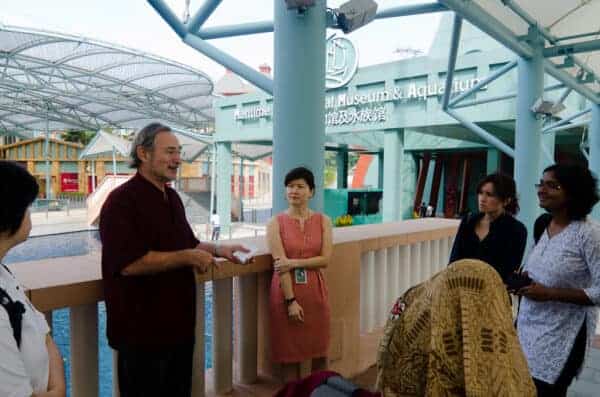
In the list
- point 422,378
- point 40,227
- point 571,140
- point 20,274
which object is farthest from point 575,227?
point 40,227

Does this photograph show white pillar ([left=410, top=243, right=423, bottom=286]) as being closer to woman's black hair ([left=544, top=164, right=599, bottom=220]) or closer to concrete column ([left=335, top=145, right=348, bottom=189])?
woman's black hair ([left=544, top=164, right=599, bottom=220])

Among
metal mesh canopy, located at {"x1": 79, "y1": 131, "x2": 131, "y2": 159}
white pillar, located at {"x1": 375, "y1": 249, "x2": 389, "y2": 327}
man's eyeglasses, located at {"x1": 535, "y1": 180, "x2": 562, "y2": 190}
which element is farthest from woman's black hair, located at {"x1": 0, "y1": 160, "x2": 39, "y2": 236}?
metal mesh canopy, located at {"x1": 79, "y1": 131, "x2": 131, "y2": 159}

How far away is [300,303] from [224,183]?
19.9 metres

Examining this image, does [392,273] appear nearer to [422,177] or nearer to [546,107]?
[546,107]

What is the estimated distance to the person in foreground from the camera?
3.44 ft

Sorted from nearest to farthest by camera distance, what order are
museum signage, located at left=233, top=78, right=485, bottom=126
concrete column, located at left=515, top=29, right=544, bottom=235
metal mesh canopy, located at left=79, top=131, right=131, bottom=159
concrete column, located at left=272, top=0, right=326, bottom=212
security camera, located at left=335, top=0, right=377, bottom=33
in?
1. concrete column, located at left=272, top=0, right=326, bottom=212
2. security camera, located at left=335, top=0, right=377, bottom=33
3. concrete column, located at left=515, top=29, right=544, bottom=235
4. museum signage, located at left=233, top=78, right=485, bottom=126
5. metal mesh canopy, located at left=79, top=131, right=131, bottom=159

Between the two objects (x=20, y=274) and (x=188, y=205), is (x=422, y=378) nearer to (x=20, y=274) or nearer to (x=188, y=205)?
(x=20, y=274)

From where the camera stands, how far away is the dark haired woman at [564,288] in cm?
193

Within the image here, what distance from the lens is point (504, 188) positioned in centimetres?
276

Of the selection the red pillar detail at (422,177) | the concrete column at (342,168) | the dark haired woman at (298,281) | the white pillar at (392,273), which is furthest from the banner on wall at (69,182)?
the dark haired woman at (298,281)

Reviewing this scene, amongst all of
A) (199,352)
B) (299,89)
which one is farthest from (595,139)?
(199,352)

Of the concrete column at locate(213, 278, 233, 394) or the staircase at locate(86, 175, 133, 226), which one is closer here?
the concrete column at locate(213, 278, 233, 394)

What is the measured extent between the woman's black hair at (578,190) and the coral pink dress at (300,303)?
1.20 meters

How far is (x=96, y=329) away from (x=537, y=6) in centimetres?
665
